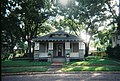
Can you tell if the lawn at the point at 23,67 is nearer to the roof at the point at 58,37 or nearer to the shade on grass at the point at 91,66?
the shade on grass at the point at 91,66

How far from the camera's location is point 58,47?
81.2ft

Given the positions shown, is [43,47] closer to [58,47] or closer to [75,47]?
[58,47]

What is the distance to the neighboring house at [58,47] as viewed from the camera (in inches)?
902

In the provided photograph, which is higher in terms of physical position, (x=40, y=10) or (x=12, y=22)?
(x=40, y=10)

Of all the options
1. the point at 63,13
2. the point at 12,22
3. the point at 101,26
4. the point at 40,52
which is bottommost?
the point at 40,52

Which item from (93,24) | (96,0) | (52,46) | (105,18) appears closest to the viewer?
(52,46)

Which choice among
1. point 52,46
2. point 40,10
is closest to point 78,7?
point 40,10

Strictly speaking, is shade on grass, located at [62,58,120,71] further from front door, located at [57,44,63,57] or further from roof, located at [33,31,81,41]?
front door, located at [57,44,63,57]

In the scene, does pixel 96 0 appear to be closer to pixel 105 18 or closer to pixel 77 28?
pixel 105 18

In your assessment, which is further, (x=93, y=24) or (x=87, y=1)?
(x=93, y=24)

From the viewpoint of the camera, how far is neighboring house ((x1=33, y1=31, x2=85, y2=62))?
22.9 m

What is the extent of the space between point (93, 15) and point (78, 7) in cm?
322

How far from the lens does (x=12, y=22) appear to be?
42.2 feet

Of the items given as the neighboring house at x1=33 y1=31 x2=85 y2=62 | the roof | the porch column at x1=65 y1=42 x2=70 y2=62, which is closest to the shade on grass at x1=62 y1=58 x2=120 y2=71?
the porch column at x1=65 y1=42 x2=70 y2=62
